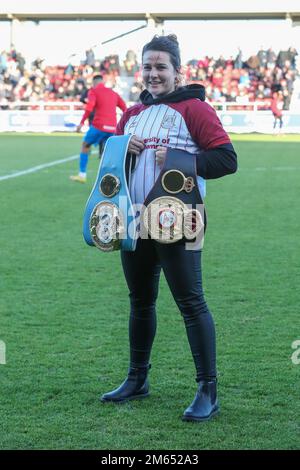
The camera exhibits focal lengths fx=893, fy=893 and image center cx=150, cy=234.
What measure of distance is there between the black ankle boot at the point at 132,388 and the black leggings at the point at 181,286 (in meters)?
0.31

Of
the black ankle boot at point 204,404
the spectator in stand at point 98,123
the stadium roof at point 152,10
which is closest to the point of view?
the black ankle boot at point 204,404

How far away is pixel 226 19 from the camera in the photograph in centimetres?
4084

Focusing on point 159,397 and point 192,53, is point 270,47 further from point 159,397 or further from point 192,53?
point 159,397

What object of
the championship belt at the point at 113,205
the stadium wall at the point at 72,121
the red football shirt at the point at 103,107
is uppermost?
the championship belt at the point at 113,205

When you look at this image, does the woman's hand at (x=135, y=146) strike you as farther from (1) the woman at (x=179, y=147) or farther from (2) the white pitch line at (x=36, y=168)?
(2) the white pitch line at (x=36, y=168)

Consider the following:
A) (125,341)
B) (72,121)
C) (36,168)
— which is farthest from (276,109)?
(125,341)

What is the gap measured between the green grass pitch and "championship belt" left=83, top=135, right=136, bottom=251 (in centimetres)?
85

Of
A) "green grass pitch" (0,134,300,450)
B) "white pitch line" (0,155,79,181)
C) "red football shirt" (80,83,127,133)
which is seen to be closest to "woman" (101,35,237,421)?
"green grass pitch" (0,134,300,450)

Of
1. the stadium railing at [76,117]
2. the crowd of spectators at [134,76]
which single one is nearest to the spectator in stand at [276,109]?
the stadium railing at [76,117]

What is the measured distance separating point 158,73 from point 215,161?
0.49 metres

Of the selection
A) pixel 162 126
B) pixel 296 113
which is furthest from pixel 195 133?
pixel 296 113

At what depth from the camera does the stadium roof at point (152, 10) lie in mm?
39188

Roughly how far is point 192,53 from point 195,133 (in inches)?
1439

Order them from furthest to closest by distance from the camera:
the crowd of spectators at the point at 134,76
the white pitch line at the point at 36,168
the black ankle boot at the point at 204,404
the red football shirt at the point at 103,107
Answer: the crowd of spectators at the point at 134,76
the white pitch line at the point at 36,168
the red football shirt at the point at 103,107
the black ankle boot at the point at 204,404
